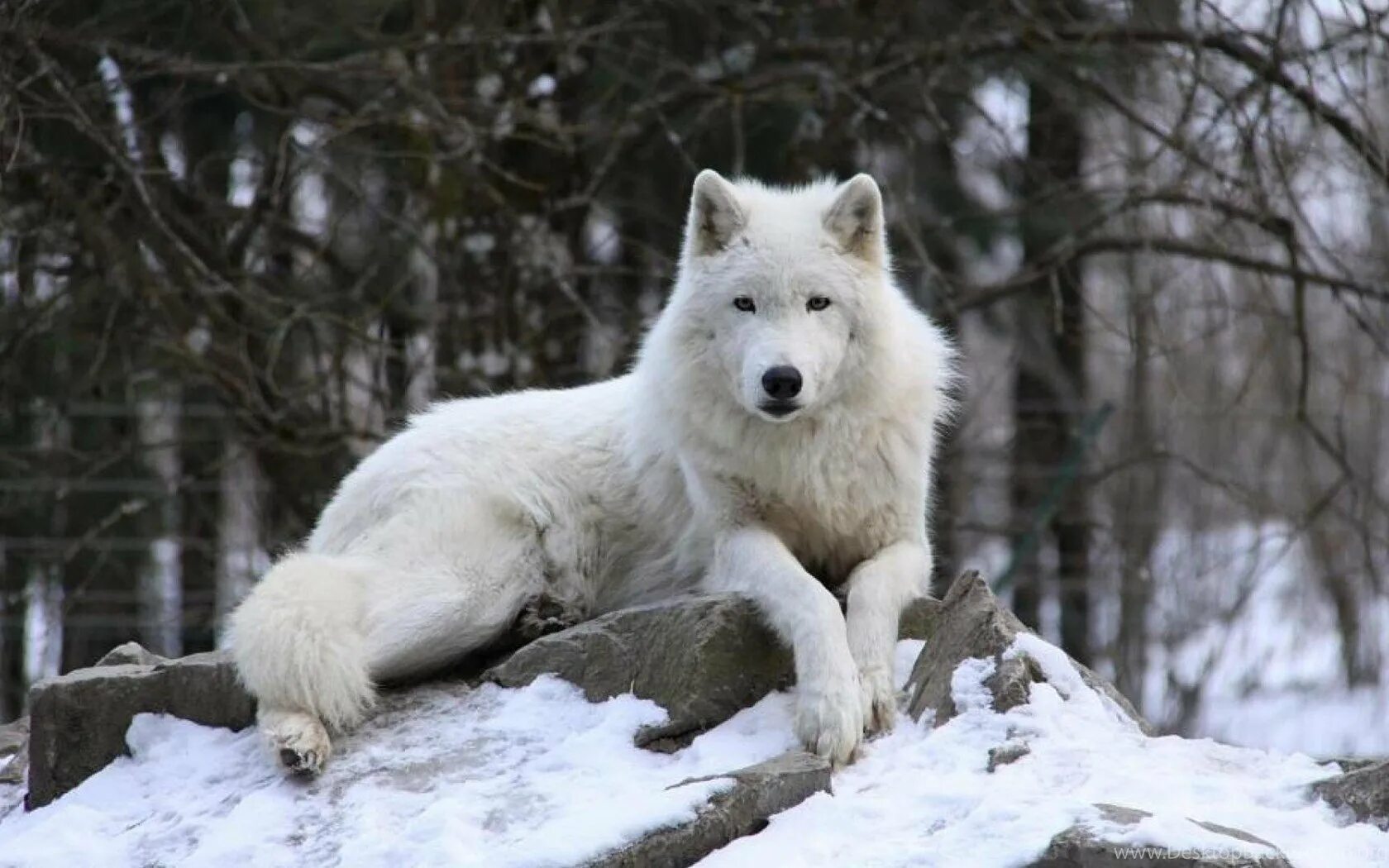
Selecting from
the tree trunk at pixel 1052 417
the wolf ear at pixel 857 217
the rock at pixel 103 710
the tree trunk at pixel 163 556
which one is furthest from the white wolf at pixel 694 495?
the tree trunk at pixel 163 556

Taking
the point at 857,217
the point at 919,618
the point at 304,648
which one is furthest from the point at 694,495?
the point at 304,648

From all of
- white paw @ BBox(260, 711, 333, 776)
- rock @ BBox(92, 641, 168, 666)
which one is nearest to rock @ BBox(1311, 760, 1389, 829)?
white paw @ BBox(260, 711, 333, 776)

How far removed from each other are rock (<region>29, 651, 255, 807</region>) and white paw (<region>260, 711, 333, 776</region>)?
1.01 feet

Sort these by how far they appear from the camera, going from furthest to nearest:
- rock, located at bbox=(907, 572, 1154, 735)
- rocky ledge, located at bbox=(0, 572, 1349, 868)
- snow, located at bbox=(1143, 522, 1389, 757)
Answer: snow, located at bbox=(1143, 522, 1389, 757) → rock, located at bbox=(907, 572, 1154, 735) → rocky ledge, located at bbox=(0, 572, 1349, 868)

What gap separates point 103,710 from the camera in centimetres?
457

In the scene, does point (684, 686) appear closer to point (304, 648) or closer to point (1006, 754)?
point (1006, 754)

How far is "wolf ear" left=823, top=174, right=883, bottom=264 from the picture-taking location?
476cm

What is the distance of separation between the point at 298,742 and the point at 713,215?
191cm

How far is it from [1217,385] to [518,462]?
8.78m

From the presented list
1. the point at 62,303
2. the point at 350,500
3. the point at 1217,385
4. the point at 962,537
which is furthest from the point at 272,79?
the point at 1217,385

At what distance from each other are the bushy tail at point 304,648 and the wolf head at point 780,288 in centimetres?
126

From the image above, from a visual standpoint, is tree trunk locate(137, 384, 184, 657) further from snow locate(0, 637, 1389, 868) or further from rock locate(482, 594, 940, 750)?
rock locate(482, 594, 940, 750)

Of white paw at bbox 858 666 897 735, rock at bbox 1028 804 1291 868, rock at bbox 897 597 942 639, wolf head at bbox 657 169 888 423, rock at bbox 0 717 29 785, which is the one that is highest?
wolf head at bbox 657 169 888 423

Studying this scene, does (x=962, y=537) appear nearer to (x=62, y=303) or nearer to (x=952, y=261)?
(x=952, y=261)
